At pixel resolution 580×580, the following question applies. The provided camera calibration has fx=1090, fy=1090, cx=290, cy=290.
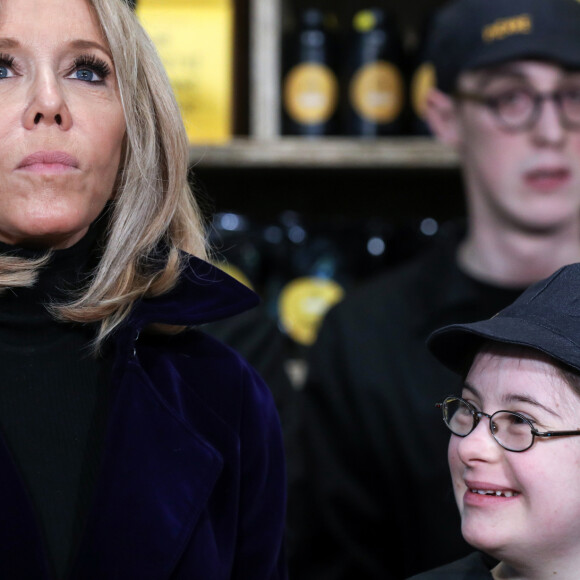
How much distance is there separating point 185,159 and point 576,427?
1.63 ft

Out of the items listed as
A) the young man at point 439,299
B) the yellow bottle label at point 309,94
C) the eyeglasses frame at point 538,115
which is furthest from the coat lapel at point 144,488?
the yellow bottle label at point 309,94

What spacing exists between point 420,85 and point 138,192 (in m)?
1.06

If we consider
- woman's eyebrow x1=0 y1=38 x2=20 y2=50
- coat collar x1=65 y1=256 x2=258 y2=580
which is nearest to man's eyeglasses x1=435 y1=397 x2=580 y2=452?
coat collar x1=65 y1=256 x2=258 y2=580

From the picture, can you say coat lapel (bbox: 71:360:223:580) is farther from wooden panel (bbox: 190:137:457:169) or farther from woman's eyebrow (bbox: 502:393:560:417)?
wooden panel (bbox: 190:137:457:169)

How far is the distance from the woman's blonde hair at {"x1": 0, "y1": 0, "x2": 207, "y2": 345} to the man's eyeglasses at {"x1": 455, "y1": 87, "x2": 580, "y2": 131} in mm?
704

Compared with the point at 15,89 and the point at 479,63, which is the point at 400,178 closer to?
the point at 479,63

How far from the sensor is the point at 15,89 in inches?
38.6

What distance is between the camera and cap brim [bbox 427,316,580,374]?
850 mm

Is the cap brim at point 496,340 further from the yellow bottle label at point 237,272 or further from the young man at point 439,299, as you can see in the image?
the yellow bottle label at point 237,272

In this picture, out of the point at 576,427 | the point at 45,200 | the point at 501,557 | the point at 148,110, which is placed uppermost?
the point at 148,110

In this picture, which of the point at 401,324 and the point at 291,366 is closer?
the point at 401,324

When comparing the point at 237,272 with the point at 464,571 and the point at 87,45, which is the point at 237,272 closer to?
the point at 87,45

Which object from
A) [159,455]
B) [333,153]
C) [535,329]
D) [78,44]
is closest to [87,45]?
[78,44]

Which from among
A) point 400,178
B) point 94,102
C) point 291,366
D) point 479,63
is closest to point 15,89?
point 94,102
